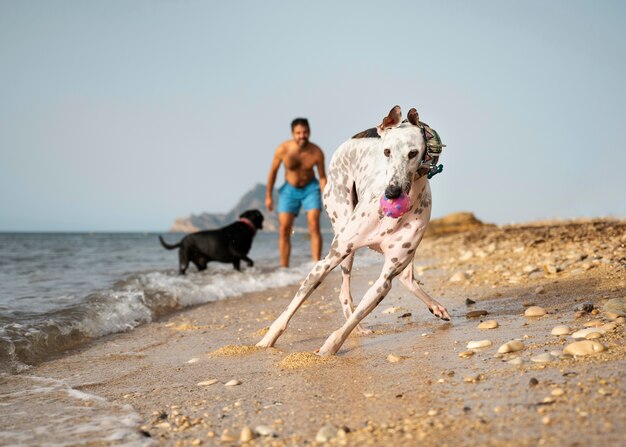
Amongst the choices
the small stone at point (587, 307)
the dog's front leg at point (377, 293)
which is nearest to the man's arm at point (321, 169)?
the small stone at point (587, 307)

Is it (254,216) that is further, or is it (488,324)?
(254,216)

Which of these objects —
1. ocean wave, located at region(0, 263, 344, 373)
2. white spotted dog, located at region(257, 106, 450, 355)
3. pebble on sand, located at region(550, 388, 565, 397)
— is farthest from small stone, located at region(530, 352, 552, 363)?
ocean wave, located at region(0, 263, 344, 373)

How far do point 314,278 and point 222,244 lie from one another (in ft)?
25.0

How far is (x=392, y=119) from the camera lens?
3678 millimetres

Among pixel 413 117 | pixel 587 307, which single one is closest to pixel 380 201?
pixel 413 117

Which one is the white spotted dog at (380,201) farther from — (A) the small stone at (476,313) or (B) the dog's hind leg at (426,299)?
(A) the small stone at (476,313)

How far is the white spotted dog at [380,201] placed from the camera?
347cm

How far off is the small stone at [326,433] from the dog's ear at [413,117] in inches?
76.3

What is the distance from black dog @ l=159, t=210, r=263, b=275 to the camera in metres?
11.7

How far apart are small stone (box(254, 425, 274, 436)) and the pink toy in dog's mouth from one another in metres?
1.51

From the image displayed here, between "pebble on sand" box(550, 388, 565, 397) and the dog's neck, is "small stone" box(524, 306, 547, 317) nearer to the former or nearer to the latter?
"pebble on sand" box(550, 388, 565, 397)

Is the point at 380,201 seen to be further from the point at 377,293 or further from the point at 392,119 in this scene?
the point at 377,293

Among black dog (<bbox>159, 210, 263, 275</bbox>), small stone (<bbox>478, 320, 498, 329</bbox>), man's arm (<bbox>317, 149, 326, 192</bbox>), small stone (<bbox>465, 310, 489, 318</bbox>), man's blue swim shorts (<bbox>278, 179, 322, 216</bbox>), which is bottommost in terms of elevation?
small stone (<bbox>465, 310, 489, 318</bbox>)

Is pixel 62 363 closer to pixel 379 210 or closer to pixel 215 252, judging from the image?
pixel 379 210
